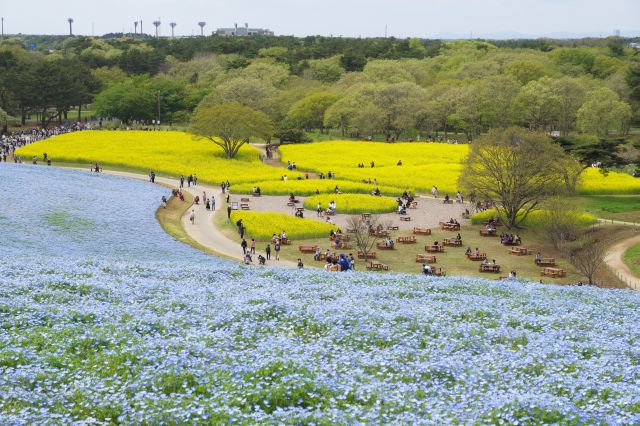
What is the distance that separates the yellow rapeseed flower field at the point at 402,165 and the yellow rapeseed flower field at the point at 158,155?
20.1ft

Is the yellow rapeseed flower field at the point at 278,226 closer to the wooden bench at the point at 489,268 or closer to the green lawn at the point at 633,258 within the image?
the wooden bench at the point at 489,268

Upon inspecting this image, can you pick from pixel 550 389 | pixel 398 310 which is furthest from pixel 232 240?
pixel 550 389

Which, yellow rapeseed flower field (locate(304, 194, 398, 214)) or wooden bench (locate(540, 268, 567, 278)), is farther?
yellow rapeseed flower field (locate(304, 194, 398, 214))

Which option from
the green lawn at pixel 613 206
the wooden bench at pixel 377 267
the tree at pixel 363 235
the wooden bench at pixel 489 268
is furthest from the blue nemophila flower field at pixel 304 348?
the green lawn at pixel 613 206

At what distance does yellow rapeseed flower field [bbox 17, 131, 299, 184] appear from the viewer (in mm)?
75188

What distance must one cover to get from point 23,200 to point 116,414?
141ft

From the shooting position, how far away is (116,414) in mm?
11945

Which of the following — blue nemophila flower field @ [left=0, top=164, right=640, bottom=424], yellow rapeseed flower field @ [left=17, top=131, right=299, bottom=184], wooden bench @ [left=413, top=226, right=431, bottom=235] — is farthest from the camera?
yellow rapeseed flower field @ [left=17, top=131, right=299, bottom=184]

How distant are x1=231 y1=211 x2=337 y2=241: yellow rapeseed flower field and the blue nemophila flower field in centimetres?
2162

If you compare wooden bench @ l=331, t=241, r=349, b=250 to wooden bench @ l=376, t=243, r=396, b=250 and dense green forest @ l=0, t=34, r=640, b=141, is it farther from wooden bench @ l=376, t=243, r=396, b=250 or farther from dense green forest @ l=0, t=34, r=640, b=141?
dense green forest @ l=0, t=34, r=640, b=141

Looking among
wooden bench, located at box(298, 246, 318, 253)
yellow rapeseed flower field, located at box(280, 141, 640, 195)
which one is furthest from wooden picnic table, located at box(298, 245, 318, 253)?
yellow rapeseed flower field, located at box(280, 141, 640, 195)

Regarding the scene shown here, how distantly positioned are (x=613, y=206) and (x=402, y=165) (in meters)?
27.6

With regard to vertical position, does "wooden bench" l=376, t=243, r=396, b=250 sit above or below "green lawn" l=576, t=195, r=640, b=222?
below

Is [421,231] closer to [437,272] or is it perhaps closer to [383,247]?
[383,247]
